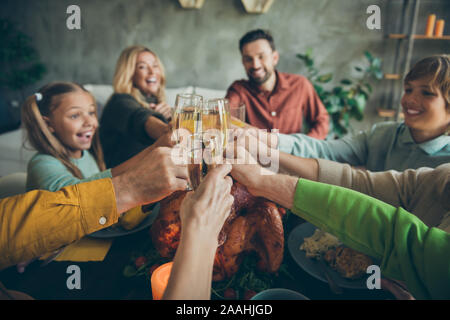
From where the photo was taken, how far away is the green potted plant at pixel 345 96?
8.23ft

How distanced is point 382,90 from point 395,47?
412 millimetres

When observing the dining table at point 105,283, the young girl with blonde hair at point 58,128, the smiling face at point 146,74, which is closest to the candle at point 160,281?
the dining table at point 105,283

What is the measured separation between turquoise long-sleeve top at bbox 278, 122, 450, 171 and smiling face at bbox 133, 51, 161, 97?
109 cm

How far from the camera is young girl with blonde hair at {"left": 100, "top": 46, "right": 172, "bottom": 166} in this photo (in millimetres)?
1191

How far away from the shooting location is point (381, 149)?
1.00 m

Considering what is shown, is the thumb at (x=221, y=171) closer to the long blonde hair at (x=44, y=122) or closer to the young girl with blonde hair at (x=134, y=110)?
the young girl with blonde hair at (x=134, y=110)

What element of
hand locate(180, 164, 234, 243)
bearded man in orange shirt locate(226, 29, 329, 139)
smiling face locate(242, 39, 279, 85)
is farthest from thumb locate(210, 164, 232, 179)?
smiling face locate(242, 39, 279, 85)

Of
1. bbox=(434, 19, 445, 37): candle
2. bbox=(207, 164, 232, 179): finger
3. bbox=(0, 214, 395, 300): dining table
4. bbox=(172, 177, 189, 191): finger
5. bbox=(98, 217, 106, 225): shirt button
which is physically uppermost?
bbox=(434, 19, 445, 37): candle

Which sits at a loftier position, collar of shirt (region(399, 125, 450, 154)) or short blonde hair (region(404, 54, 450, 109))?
short blonde hair (region(404, 54, 450, 109))

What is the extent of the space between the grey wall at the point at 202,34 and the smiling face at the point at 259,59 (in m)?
0.97

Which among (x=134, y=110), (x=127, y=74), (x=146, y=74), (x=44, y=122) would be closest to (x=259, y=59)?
(x=146, y=74)

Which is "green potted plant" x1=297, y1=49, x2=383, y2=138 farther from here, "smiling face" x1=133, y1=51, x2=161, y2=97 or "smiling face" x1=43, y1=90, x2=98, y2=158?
"smiling face" x1=43, y1=90, x2=98, y2=158

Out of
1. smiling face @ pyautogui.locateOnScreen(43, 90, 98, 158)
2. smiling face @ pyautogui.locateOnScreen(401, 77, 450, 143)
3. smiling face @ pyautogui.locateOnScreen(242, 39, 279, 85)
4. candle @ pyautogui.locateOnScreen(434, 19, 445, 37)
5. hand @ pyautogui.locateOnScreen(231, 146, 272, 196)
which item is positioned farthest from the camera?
candle @ pyautogui.locateOnScreen(434, 19, 445, 37)

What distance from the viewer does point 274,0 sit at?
8.52ft
